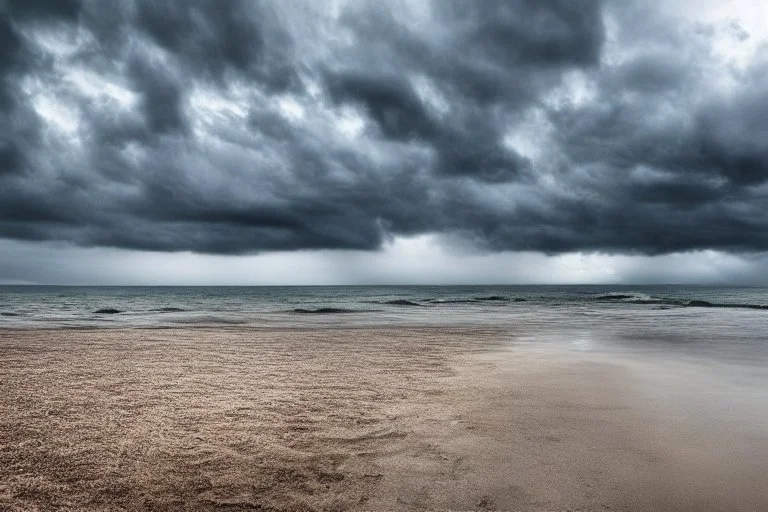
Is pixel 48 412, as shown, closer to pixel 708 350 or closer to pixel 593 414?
pixel 593 414

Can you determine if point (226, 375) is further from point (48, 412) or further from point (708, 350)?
point (708, 350)

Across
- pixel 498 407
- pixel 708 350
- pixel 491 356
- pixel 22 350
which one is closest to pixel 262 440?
pixel 498 407

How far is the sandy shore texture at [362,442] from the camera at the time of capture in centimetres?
373

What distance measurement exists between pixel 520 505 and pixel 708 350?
1169cm

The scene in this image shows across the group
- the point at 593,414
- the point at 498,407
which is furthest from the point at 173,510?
the point at 593,414

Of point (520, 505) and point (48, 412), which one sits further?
point (48, 412)

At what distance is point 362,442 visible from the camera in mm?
4906

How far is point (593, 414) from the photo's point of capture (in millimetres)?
6070

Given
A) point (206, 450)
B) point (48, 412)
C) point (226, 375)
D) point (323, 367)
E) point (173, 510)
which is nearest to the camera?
point (173, 510)

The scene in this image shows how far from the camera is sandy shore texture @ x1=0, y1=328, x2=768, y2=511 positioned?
3729 mm

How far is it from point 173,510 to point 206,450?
3.78 feet

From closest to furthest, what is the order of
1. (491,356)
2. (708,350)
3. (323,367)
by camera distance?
(323,367), (491,356), (708,350)

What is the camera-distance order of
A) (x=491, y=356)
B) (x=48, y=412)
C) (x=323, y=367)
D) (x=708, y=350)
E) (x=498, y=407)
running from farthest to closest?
(x=708, y=350) → (x=491, y=356) → (x=323, y=367) → (x=498, y=407) → (x=48, y=412)

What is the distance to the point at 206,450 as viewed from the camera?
4609 millimetres
